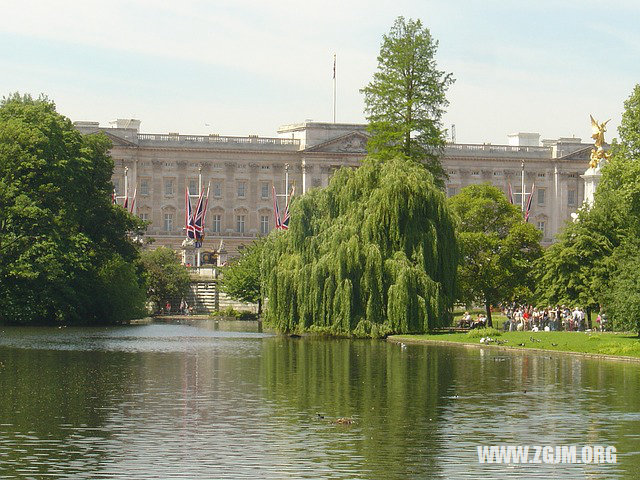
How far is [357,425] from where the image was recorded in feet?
89.3

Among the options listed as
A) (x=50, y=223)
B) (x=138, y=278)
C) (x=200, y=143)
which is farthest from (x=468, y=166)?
(x=50, y=223)

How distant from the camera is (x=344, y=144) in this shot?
Result: 160875mm

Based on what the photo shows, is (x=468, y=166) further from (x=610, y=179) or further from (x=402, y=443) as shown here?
(x=402, y=443)

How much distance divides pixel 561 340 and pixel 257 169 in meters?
110

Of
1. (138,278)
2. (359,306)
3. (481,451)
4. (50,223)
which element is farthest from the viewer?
(138,278)

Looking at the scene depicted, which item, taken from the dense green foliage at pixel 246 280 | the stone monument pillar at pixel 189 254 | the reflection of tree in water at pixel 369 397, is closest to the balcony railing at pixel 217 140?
the stone monument pillar at pixel 189 254

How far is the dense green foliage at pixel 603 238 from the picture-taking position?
62969 millimetres

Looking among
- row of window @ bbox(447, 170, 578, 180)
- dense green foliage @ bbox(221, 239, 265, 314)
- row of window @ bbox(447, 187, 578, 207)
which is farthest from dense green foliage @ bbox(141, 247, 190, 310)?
row of window @ bbox(447, 170, 578, 180)

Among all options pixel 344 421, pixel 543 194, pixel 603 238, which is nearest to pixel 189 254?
pixel 543 194

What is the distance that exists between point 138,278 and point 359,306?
32906 millimetres

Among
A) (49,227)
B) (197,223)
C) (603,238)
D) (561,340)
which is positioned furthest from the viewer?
(197,223)

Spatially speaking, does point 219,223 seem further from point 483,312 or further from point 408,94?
point 408,94

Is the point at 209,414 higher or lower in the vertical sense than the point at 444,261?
lower

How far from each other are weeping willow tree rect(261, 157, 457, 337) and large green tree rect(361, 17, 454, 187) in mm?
10827
